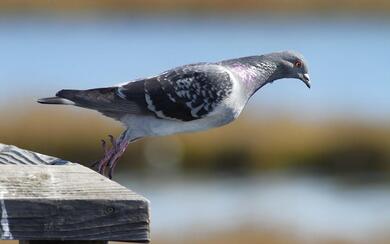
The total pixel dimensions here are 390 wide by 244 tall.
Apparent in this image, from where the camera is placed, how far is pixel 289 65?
6.55 m

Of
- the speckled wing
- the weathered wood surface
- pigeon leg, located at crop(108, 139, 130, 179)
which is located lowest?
pigeon leg, located at crop(108, 139, 130, 179)

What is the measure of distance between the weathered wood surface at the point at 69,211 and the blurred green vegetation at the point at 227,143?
32.4 feet

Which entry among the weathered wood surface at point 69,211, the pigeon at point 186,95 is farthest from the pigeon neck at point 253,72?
the weathered wood surface at point 69,211

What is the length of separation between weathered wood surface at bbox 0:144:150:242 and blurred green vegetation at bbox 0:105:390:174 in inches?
389

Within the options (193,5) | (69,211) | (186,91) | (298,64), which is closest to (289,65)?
(298,64)

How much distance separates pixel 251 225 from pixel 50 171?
836 cm

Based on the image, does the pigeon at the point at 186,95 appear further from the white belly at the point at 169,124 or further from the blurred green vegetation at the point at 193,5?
the blurred green vegetation at the point at 193,5

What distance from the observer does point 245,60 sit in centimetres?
649

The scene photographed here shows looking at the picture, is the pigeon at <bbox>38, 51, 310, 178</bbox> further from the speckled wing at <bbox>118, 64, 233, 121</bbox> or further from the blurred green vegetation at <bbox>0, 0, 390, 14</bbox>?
the blurred green vegetation at <bbox>0, 0, 390, 14</bbox>

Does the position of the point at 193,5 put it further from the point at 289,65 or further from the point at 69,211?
the point at 69,211

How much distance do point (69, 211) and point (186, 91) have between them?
106 inches

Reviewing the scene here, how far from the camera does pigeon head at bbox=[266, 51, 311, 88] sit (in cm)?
648

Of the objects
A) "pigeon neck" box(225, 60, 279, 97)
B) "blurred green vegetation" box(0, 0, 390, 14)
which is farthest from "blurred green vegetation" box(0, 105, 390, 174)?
"blurred green vegetation" box(0, 0, 390, 14)

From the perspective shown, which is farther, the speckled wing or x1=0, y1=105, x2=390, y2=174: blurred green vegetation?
x1=0, y1=105, x2=390, y2=174: blurred green vegetation
